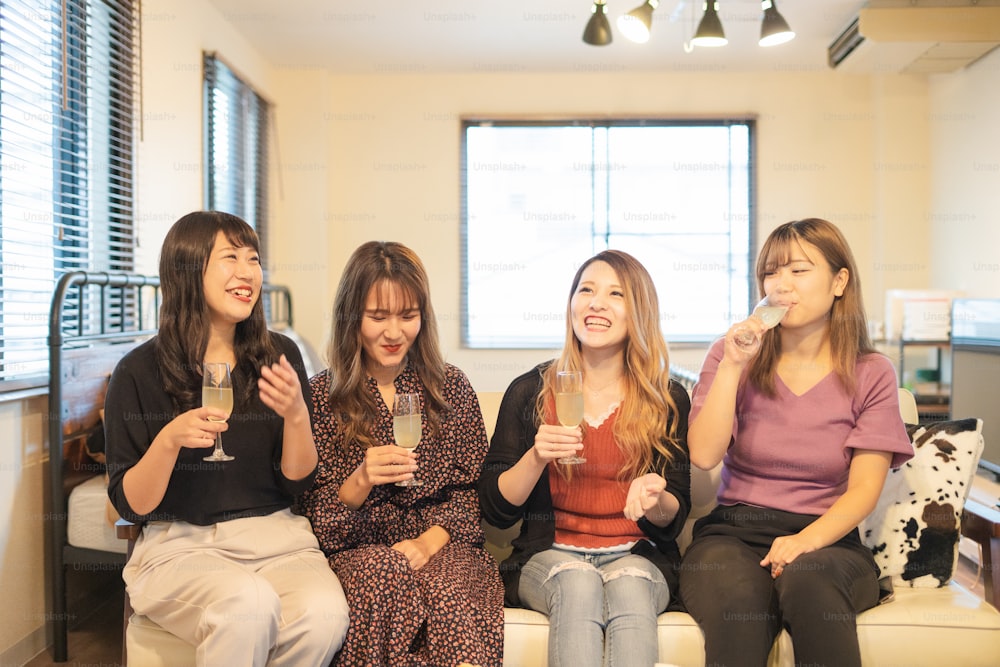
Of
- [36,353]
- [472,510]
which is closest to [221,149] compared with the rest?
[36,353]

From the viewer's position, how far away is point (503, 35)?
16.5 ft

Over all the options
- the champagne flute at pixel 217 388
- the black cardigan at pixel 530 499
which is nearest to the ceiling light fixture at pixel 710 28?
the black cardigan at pixel 530 499

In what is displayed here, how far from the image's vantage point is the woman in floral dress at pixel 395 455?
1.72m

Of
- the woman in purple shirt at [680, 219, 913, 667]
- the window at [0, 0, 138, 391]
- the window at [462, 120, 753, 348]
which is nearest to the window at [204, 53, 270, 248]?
the window at [0, 0, 138, 391]

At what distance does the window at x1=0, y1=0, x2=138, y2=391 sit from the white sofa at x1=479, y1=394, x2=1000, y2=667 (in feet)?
5.76

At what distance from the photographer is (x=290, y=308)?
18.2 ft

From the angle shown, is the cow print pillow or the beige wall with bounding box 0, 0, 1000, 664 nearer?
the cow print pillow

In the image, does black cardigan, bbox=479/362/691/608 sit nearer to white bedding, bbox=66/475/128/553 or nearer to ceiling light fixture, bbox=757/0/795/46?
white bedding, bbox=66/475/128/553

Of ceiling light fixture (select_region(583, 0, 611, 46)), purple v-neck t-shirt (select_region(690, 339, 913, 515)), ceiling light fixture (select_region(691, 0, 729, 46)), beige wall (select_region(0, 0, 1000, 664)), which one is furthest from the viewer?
beige wall (select_region(0, 0, 1000, 664))

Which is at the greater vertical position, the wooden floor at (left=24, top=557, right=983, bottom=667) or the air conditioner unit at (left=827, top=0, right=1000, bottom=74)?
the air conditioner unit at (left=827, top=0, right=1000, bottom=74)

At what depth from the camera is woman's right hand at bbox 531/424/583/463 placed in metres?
1.69

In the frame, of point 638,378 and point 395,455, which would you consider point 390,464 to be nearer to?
point 395,455

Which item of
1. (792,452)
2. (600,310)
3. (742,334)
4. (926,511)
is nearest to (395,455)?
(600,310)

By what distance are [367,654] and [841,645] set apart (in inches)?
36.5
